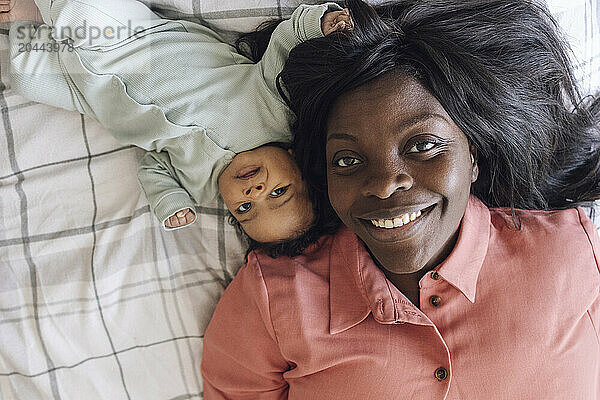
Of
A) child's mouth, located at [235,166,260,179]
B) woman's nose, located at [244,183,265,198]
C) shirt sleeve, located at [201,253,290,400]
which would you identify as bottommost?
shirt sleeve, located at [201,253,290,400]

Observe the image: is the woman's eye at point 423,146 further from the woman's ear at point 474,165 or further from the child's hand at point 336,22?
the child's hand at point 336,22

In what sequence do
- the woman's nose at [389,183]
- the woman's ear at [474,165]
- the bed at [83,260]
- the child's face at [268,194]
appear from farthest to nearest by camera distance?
1. the bed at [83,260]
2. the child's face at [268,194]
3. the woman's ear at [474,165]
4. the woman's nose at [389,183]

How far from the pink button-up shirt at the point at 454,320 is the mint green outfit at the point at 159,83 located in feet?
0.85

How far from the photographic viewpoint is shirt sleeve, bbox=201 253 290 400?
47.9 inches

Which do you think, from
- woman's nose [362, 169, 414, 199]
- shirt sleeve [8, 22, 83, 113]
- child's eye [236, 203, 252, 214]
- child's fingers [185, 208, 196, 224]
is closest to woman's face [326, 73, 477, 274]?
woman's nose [362, 169, 414, 199]

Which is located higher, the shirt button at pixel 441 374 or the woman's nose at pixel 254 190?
the woman's nose at pixel 254 190

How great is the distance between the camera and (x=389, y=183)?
3.23ft

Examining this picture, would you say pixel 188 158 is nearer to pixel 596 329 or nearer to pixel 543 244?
pixel 543 244

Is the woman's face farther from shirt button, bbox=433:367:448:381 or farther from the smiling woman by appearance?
shirt button, bbox=433:367:448:381

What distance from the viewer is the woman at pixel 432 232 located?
3.33ft

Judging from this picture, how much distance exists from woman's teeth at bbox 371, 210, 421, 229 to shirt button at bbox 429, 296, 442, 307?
182mm

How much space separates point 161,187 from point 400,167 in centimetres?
52

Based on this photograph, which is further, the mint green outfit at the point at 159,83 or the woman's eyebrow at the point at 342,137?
the mint green outfit at the point at 159,83

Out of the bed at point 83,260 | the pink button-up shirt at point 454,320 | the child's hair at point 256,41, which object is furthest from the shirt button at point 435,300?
the child's hair at point 256,41
